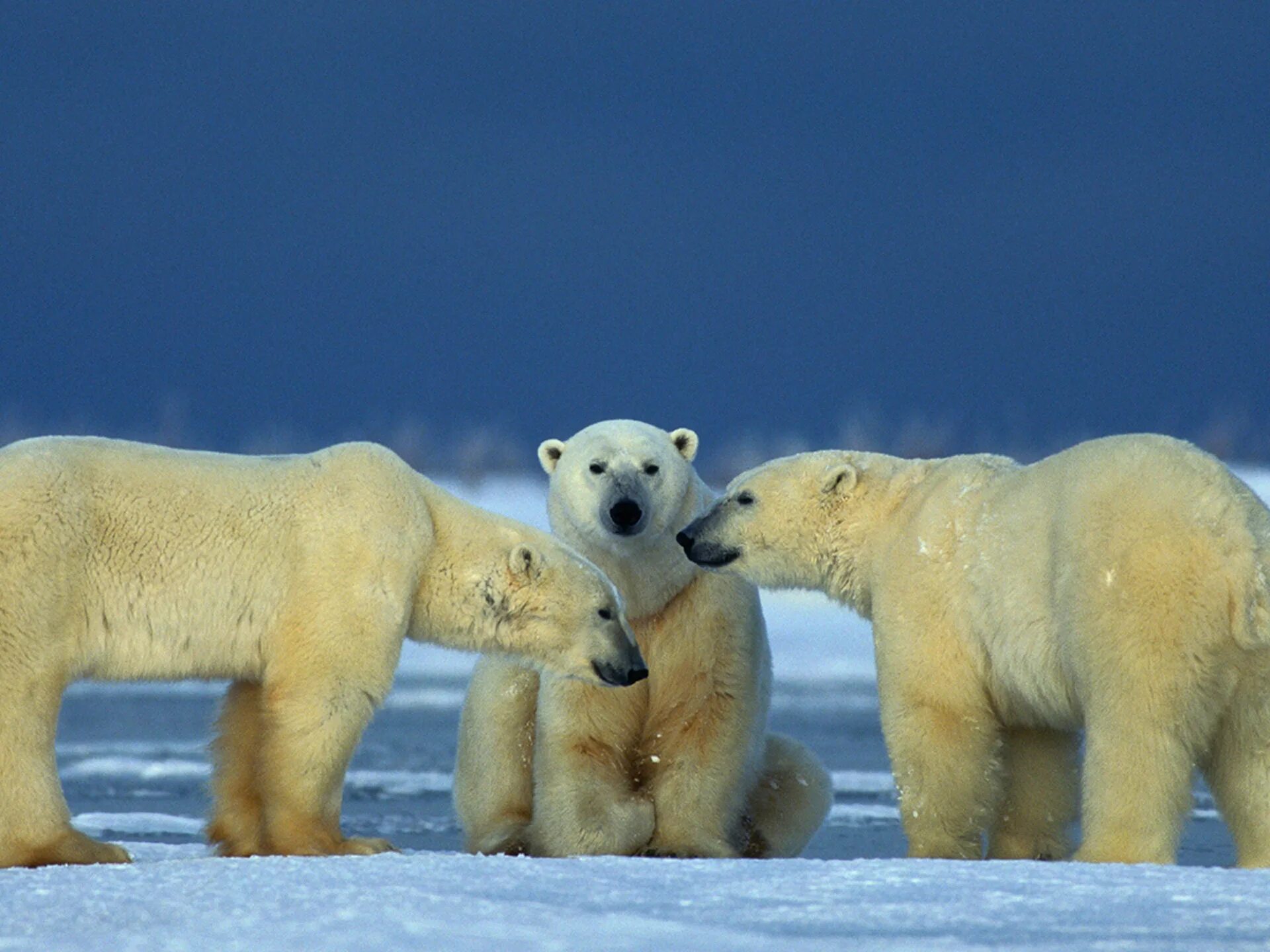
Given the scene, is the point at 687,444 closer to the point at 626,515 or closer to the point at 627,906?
the point at 626,515

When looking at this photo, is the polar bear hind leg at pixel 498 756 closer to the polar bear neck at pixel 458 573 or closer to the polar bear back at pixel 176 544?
the polar bear neck at pixel 458 573

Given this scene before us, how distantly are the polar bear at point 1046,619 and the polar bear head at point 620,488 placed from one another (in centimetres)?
18

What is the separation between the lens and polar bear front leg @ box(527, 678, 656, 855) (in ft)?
16.8

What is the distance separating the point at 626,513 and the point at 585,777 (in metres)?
0.74

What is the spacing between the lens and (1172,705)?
3922mm

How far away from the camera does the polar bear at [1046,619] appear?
3939mm

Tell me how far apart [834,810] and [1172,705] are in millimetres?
3243

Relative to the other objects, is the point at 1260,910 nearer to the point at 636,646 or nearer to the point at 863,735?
the point at 636,646

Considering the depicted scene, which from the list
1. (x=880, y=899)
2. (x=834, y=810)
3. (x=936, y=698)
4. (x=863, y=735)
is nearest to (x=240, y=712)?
(x=936, y=698)

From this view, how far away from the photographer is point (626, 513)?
17.2ft

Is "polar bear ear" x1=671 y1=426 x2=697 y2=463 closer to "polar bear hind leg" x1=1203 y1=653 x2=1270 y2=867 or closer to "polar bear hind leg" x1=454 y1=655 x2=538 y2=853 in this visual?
"polar bear hind leg" x1=454 y1=655 x2=538 y2=853

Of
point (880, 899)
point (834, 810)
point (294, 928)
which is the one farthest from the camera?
point (834, 810)

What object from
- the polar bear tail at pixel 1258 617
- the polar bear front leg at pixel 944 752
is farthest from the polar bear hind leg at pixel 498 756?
the polar bear tail at pixel 1258 617

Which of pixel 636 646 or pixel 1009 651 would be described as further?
pixel 636 646
